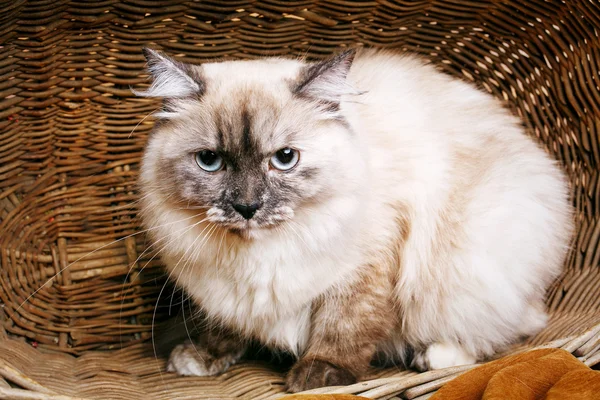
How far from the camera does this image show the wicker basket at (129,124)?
2199 millimetres

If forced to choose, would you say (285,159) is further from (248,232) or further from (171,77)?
(171,77)

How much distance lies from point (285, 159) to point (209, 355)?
0.87 metres

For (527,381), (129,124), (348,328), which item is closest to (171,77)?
(129,124)

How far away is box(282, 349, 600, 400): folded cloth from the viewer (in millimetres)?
1491

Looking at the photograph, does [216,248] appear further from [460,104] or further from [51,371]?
[460,104]

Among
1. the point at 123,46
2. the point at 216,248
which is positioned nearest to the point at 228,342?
the point at 216,248

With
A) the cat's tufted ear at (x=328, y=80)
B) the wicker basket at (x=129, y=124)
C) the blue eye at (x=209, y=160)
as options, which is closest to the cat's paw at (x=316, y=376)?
the wicker basket at (x=129, y=124)

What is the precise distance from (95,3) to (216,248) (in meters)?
0.98

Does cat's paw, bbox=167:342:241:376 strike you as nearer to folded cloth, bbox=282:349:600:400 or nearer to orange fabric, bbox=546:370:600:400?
folded cloth, bbox=282:349:600:400

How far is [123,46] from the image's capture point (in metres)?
2.35

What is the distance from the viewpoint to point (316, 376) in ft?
6.42

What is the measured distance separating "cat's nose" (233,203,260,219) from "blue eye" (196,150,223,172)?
159mm

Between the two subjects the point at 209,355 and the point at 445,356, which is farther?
the point at 209,355

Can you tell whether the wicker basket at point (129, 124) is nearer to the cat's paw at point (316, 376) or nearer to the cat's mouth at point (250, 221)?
the cat's paw at point (316, 376)
